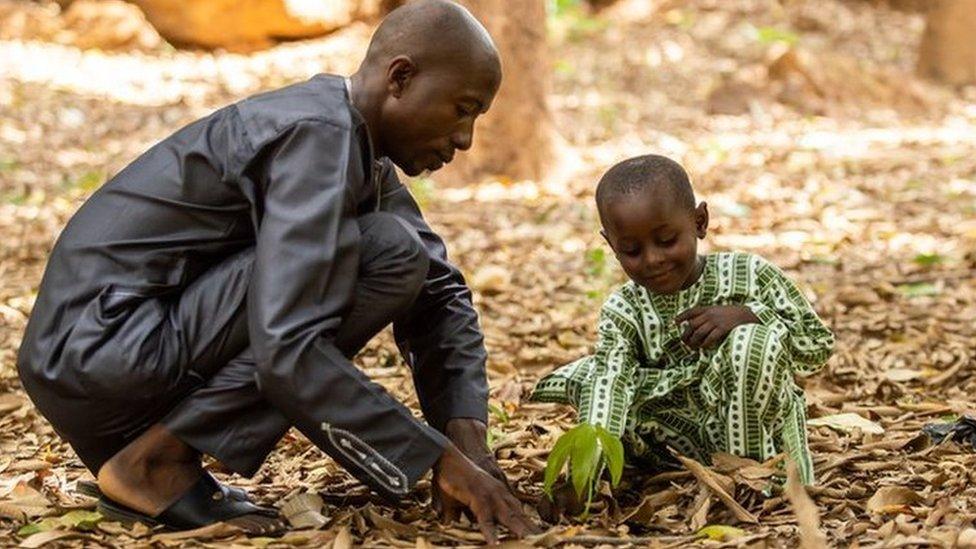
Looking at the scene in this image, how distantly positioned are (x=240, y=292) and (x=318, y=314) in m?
0.24

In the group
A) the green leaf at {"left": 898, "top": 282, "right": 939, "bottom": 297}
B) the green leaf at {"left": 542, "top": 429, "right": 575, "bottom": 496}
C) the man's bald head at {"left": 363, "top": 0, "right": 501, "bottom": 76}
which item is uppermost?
the man's bald head at {"left": 363, "top": 0, "right": 501, "bottom": 76}

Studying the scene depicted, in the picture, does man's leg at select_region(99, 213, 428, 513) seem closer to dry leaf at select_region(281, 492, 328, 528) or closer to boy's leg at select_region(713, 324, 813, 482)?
dry leaf at select_region(281, 492, 328, 528)

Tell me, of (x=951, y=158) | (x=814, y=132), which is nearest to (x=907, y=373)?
(x=951, y=158)

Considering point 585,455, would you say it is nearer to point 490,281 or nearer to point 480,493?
point 480,493

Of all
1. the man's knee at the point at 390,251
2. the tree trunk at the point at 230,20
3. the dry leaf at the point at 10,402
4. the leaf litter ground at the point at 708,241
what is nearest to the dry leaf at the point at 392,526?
the leaf litter ground at the point at 708,241

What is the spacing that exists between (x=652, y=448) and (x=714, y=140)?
20.7 ft

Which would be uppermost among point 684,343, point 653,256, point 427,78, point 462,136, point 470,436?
point 427,78

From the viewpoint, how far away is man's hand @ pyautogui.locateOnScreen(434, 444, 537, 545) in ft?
9.59

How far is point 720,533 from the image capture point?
2.96 meters

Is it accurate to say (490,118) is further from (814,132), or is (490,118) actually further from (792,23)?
(792,23)

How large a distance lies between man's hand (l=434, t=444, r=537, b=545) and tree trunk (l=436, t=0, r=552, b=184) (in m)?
5.02

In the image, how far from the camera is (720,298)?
11.1 feet

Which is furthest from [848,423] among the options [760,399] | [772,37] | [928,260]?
[772,37]

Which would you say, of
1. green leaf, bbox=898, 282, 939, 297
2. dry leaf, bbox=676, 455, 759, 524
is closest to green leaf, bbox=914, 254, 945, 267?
green leaf, bbox=898, 282, 939, 297
